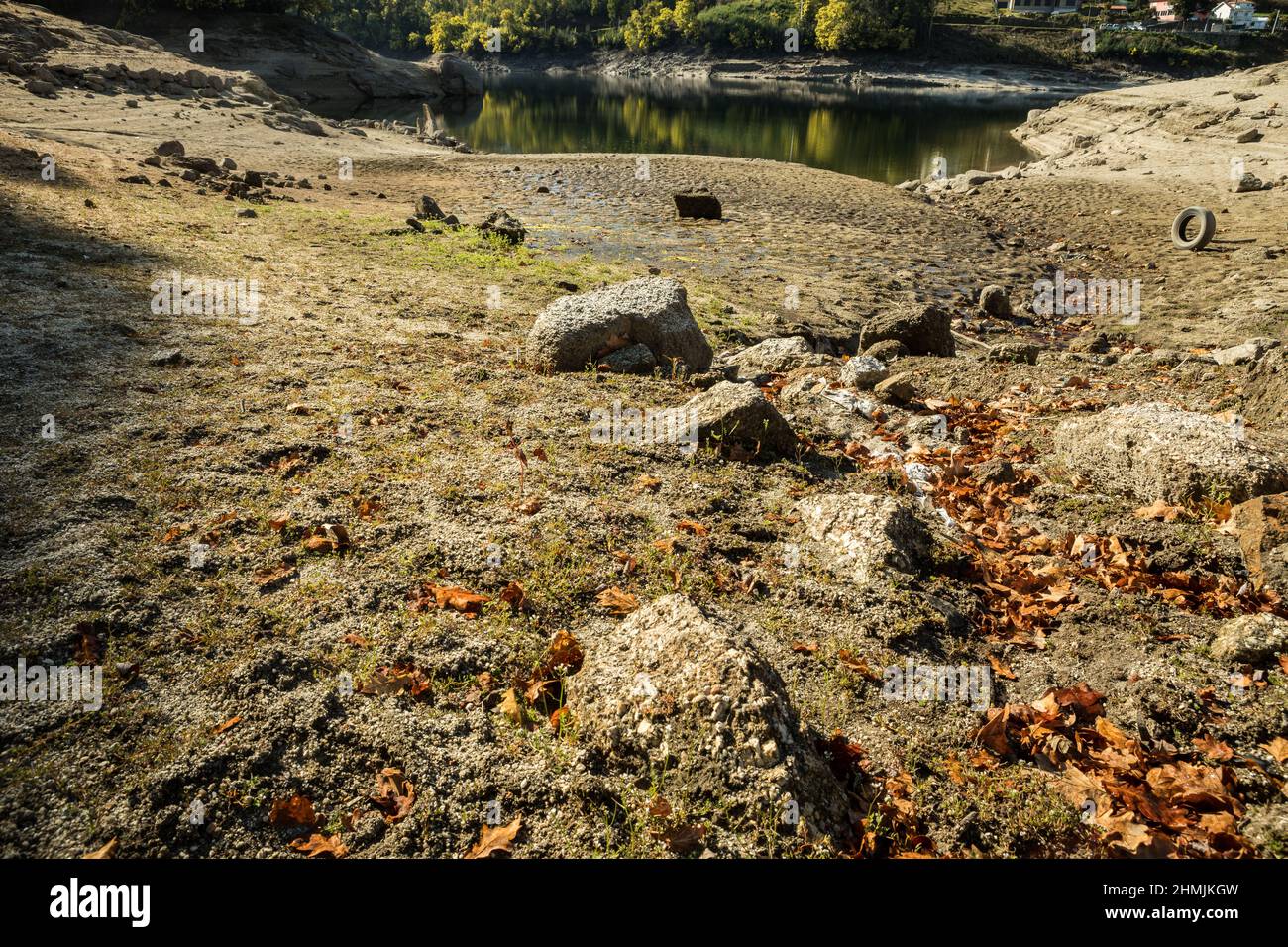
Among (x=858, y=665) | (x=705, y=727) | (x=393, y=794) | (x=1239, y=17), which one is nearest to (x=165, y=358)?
(x=393, y=794)

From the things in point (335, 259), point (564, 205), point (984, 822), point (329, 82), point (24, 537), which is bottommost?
point (984, 822)

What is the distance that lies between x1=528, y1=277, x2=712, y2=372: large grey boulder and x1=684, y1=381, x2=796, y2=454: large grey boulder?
2.27 metres

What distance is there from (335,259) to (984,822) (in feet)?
41.9

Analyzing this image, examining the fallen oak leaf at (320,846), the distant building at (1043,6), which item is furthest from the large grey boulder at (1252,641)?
the distant building at (1043,6)

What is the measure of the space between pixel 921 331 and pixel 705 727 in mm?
9474

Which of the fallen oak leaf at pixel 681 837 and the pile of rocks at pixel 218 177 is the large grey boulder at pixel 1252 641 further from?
the pile of rocks at pixel 218 177

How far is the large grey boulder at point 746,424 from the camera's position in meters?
6.80

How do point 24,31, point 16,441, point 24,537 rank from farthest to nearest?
1. point 24,31
2. point 16,441
3. point 24,537

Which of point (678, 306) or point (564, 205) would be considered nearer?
point (678, 306)

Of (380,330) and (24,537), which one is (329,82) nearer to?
(380,330)

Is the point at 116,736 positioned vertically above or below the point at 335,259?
below

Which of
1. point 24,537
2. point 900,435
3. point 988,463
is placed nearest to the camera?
point 24,537

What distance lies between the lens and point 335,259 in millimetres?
12492

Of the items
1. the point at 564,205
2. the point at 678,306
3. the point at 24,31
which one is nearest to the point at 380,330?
the point at 678,306
